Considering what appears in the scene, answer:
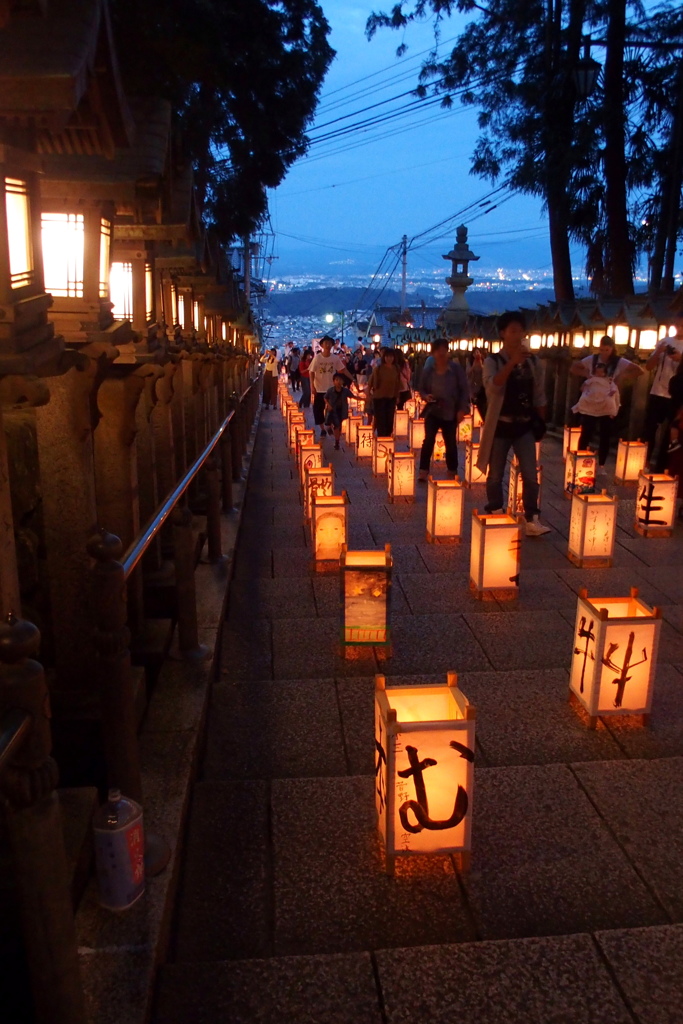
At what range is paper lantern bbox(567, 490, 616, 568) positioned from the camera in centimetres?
698

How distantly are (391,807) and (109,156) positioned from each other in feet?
10.8

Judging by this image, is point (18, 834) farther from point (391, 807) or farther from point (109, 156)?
point (109, 156)

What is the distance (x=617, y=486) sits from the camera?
10734 millimetres

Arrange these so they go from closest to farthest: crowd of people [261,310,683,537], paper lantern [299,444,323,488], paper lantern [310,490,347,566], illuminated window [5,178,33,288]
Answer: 1. illuminated window [5,178,33,288]
2. paper lantern [310,490,347,566]
3. crowd of people [261,310,683,537]
4. paper lantern [299,444,323,488]

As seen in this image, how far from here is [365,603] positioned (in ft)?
16.2

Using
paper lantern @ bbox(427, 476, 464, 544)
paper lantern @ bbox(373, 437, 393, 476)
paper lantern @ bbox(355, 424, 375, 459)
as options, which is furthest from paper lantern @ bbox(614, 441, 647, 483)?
paper lantern @ bbox(355, 424, 375, 459)

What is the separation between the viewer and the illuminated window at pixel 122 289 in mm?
5434

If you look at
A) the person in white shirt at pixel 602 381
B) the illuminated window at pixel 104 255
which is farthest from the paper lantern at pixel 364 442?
the illuminated window at pixel 104 255

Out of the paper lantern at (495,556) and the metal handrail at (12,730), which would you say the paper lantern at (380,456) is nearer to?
the paper lantern at (495,556)

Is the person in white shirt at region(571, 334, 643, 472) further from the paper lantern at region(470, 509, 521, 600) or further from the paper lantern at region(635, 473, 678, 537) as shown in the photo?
the paper lantern at region(470, 509, 521, 600)

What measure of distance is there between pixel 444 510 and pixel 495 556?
1.75m

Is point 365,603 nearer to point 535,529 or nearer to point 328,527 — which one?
point 328,527

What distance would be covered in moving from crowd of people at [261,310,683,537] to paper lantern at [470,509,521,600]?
1513mm

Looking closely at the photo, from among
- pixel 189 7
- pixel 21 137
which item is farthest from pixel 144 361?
pixel 189 7
